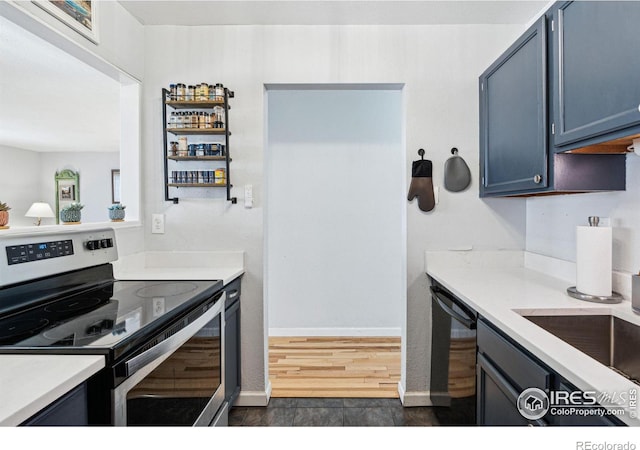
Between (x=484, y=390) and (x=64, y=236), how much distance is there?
1.76 m

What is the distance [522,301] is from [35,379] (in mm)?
1489

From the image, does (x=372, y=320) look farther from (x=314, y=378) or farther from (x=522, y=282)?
(x=522, y=282)

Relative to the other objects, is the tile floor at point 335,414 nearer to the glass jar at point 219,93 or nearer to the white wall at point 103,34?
the glass jar at point 219,93

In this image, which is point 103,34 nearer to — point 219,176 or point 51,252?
point 219,176

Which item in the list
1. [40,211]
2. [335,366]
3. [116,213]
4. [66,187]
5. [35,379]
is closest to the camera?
[35,379]

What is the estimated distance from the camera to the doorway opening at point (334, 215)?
3.15 metres

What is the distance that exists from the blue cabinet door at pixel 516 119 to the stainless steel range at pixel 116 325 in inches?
59.5

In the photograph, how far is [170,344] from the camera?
3.72ft

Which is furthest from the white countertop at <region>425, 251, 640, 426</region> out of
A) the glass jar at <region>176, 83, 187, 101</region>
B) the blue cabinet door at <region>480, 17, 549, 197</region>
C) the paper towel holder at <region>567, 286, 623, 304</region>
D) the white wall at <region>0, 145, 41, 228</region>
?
the white wall at <region>0, 145, 41, 228</region>

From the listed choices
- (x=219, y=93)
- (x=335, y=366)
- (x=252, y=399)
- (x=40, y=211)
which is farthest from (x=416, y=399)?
(x=40, y=211)

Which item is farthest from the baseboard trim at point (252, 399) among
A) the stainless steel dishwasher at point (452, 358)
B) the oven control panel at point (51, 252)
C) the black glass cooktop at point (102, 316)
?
the oven control panel at point (51, 252)

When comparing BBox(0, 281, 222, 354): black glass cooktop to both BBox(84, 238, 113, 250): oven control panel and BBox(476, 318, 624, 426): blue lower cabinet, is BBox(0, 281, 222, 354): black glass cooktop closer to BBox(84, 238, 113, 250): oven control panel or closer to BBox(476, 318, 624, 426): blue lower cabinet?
BBox(84, 238, 113, 250): oven control panel

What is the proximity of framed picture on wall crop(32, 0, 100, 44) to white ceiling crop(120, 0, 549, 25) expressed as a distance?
30cm
